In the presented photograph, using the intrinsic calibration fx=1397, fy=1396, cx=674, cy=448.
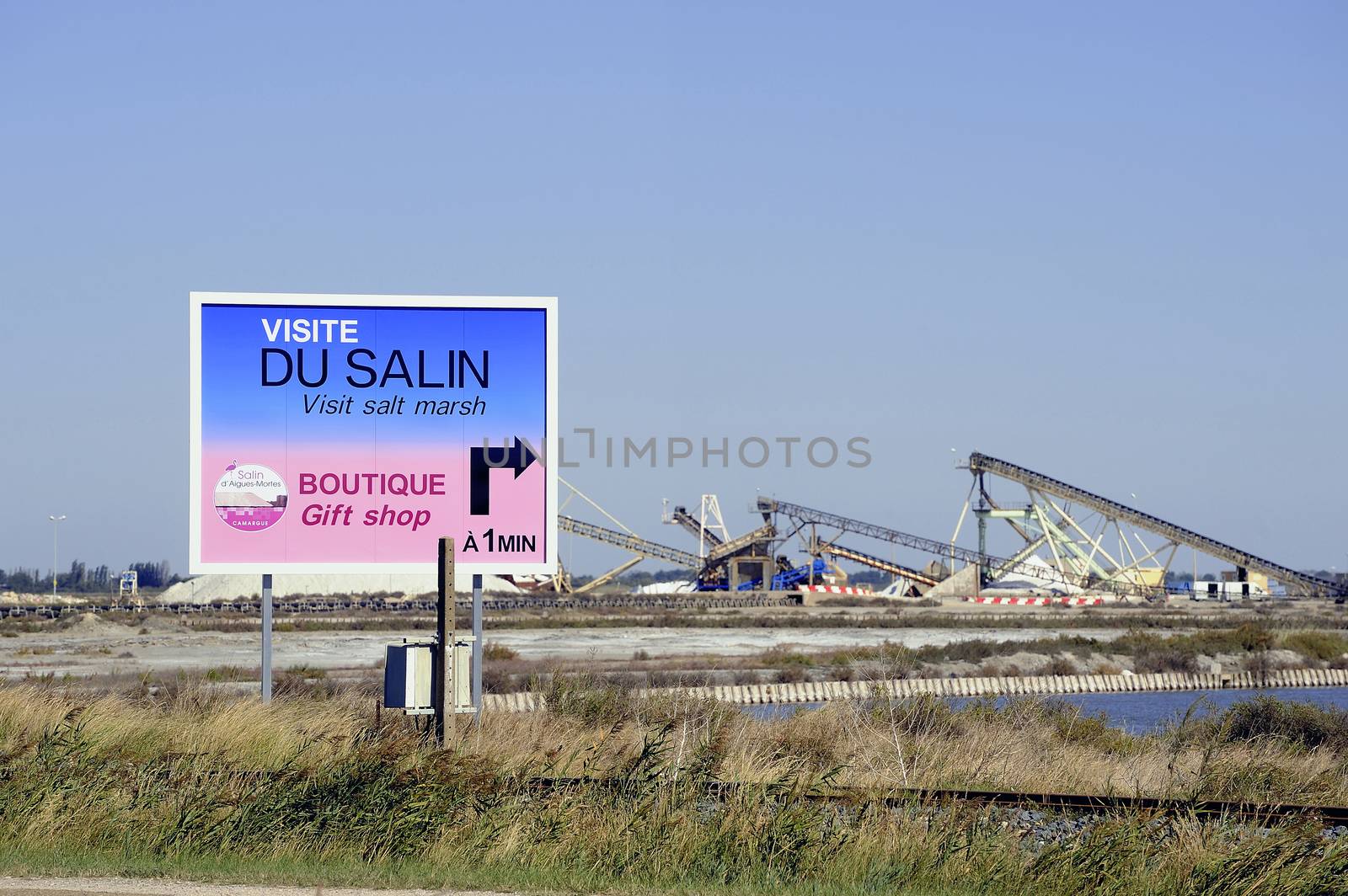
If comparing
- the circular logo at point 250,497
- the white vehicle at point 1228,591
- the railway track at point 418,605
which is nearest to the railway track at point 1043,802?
the circular logo at point 250,497

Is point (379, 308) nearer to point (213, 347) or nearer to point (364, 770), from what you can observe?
point (213, 347)

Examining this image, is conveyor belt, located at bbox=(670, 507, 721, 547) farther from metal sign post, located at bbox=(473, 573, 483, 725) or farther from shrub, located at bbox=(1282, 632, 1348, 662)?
metal sign post, located at bbox=(473, 573, 483, 725)

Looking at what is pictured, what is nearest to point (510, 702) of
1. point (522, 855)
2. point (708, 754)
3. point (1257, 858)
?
point (708, 754)

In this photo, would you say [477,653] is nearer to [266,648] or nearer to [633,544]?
[266,648]

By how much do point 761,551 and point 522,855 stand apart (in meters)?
85.0

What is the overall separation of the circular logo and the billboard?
2 cm

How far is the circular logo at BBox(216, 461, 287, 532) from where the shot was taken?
54.2 ft

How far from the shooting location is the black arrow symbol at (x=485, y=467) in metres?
16.6

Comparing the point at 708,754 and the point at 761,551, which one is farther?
the point at 761,551

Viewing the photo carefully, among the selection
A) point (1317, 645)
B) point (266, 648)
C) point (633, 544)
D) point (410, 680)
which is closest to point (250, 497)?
point (266, 648)

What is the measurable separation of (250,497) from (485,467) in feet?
9.18

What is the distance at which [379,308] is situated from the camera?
16516mm

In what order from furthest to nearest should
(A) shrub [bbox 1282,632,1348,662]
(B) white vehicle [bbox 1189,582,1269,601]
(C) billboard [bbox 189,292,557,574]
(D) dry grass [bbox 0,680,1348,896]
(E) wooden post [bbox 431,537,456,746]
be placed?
(B) white vehicle [bbox 1189,582,1269,601]
(A) shrub [bbox 1282,632,1348,662]
(C) billboard [bbox 189,292,557,574]
(E) wooden post [bbox 431,537,456,746]
(D) dry grass [bbox 0,680,1348,896]

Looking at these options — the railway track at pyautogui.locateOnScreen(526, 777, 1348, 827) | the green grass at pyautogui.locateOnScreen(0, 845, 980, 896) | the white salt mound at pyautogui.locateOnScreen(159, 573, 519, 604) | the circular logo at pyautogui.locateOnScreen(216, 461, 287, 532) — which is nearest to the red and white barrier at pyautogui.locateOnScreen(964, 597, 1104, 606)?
the white salt mound at pyautogui.locateOnScreen(159, 573, 519, 604)
